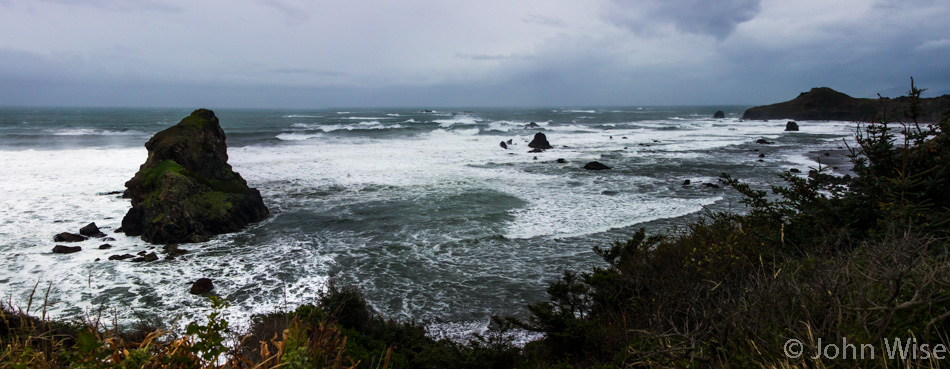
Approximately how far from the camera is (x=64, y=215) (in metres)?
15.9

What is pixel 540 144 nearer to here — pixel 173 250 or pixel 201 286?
pixel 173 250

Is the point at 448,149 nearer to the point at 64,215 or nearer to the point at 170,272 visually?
the point at 64,215

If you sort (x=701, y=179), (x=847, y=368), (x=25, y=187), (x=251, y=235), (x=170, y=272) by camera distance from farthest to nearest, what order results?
(x=701, y=179), (x=25, y=187), (x=251, y=235), (x=170, y=272), (x=847, y=368)

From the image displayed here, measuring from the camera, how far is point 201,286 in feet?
32.1

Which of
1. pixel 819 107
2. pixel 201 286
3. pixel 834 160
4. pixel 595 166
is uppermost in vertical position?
pixel 819 107

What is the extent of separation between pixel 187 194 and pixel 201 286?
5.76 meters

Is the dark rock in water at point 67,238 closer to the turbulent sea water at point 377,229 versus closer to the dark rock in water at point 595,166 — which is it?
the turbulent sea water at point 377,229

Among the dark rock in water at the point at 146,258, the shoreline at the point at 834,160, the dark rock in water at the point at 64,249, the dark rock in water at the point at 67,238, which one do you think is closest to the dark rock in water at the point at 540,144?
the shoreline at the point at 834,160

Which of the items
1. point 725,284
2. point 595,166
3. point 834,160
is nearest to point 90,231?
point 725,284

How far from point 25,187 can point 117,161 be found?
31.8 ft

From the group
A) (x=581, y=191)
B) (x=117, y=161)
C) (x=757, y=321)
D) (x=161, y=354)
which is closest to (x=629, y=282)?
(x=757, y=321)

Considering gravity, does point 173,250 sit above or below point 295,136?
below

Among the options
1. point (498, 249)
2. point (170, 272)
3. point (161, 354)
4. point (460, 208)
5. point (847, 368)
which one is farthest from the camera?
point (460, 208)

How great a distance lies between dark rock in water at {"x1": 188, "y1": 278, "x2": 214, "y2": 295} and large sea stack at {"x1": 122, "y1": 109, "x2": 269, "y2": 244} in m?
3.99
